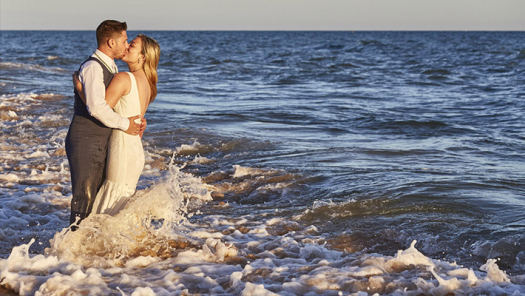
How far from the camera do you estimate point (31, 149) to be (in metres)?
10.0

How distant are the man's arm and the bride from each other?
0.10 meters

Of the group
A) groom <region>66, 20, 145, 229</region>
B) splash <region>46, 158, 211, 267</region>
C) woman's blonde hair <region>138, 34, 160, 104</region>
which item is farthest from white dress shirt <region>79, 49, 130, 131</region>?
splash <region>46, 158, 211, 267</region>

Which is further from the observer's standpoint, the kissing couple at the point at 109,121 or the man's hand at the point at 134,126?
the man's hand at the point at 134,126

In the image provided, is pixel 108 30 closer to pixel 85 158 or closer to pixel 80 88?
pixel 80 88

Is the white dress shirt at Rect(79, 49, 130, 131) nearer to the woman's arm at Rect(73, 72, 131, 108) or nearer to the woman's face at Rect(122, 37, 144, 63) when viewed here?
the woman's arm at Rect(73, 72, 131, 108)

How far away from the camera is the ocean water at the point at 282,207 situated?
4.82 m

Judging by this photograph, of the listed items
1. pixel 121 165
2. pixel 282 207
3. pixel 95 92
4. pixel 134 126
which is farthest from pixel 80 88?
pixel 282 207

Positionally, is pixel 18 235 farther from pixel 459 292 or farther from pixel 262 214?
pixel 459 292

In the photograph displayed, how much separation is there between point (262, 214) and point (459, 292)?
2.77 metres

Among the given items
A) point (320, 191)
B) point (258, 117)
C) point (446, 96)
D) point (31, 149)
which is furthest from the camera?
point (446, 96)

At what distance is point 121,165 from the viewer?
5035 mm

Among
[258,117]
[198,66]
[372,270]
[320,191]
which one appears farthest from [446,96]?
[198,66]

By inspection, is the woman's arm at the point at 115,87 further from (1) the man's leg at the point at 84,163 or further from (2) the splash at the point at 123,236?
(2) the splash at the point at 123,236

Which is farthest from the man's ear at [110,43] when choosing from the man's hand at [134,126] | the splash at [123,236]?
the splash at [123,236]
